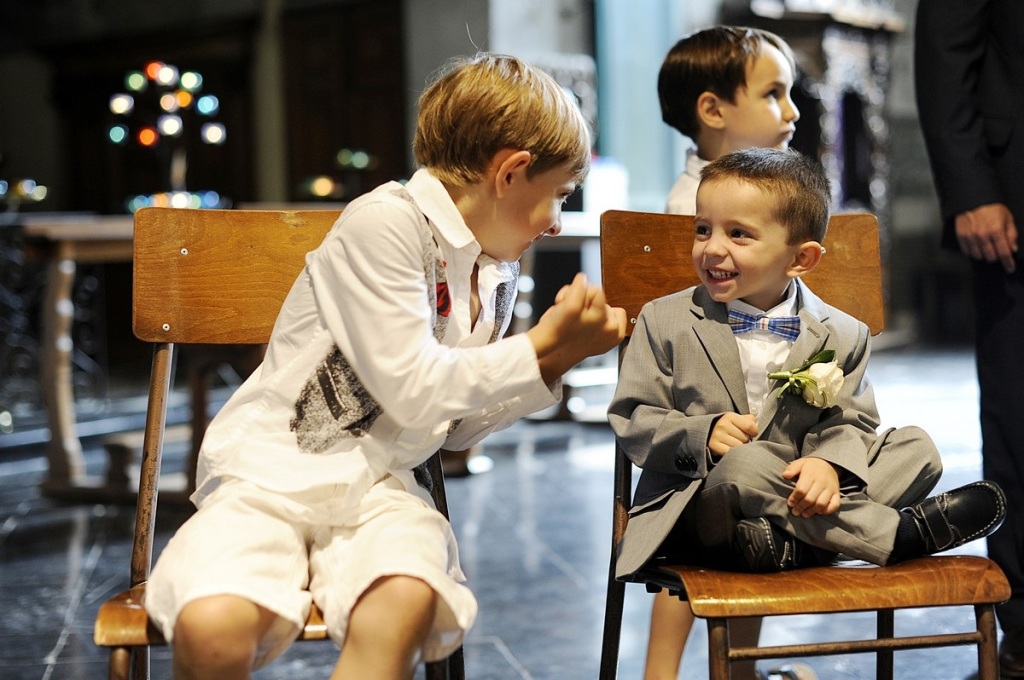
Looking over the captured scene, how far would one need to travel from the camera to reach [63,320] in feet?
14.3

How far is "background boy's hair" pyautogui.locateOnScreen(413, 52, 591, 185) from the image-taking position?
1446 millimetres

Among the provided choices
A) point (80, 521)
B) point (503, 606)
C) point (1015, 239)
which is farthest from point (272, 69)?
point (1015, 239)

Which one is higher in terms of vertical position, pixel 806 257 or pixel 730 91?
pixel 730 91

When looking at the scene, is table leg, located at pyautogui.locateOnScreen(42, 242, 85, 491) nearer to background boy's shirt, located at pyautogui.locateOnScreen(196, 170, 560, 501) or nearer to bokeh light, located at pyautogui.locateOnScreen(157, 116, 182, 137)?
bokeh light, located at pyautogui.locateOnScreen(157, 116, 182, 137)

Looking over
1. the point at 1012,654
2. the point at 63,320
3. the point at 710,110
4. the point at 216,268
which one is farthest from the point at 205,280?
the point at 63,320

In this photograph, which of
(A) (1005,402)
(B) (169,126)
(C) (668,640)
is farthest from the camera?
(B) (169,126)

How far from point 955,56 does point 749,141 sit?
558 mm

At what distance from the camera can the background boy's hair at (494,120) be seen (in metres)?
1.45

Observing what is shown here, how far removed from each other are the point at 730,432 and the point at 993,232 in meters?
1.06

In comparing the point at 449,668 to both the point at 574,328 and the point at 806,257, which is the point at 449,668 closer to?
the point at 574,328

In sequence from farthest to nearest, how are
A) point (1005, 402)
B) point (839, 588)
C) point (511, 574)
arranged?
point (511, 574) < point (1005, 402) < point (839, 588)

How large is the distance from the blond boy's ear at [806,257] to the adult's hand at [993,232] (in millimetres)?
816

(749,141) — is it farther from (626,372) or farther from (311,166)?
(311,166)

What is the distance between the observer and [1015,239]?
2250 millimetres
